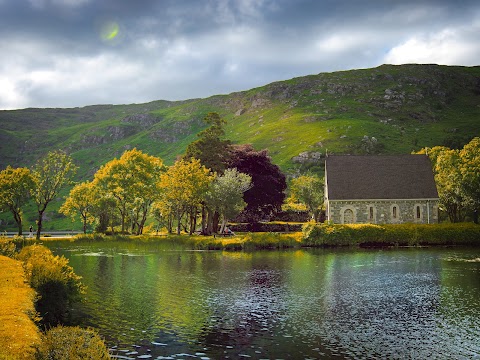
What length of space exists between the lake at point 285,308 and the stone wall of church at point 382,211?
36.8 meters

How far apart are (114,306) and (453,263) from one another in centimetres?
3748

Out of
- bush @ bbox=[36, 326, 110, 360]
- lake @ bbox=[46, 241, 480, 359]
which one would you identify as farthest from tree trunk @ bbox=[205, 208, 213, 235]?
bush @ bbox=[36, 326, 110, 360]

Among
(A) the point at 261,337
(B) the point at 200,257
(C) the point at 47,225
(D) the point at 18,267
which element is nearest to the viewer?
(A) the point at 261,337

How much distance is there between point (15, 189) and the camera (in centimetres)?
8844

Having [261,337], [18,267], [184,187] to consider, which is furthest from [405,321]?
[184,187]

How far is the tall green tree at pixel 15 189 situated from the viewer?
289 ft

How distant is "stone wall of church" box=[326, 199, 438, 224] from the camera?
92.4m

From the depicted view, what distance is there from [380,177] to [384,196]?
4576mm

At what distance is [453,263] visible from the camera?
52.5 m

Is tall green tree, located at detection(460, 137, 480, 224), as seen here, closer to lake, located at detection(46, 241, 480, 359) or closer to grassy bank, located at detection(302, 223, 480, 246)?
grassy bank, located at detection(302, 223, 480, 246)

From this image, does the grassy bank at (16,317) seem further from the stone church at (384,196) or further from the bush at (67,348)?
the stone church at (384,196)

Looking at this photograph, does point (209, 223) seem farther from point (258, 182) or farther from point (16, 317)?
point (16, 317)

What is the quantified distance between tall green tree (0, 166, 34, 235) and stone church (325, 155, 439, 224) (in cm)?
5591

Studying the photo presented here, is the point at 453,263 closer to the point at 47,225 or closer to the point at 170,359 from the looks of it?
the point at 170,359
